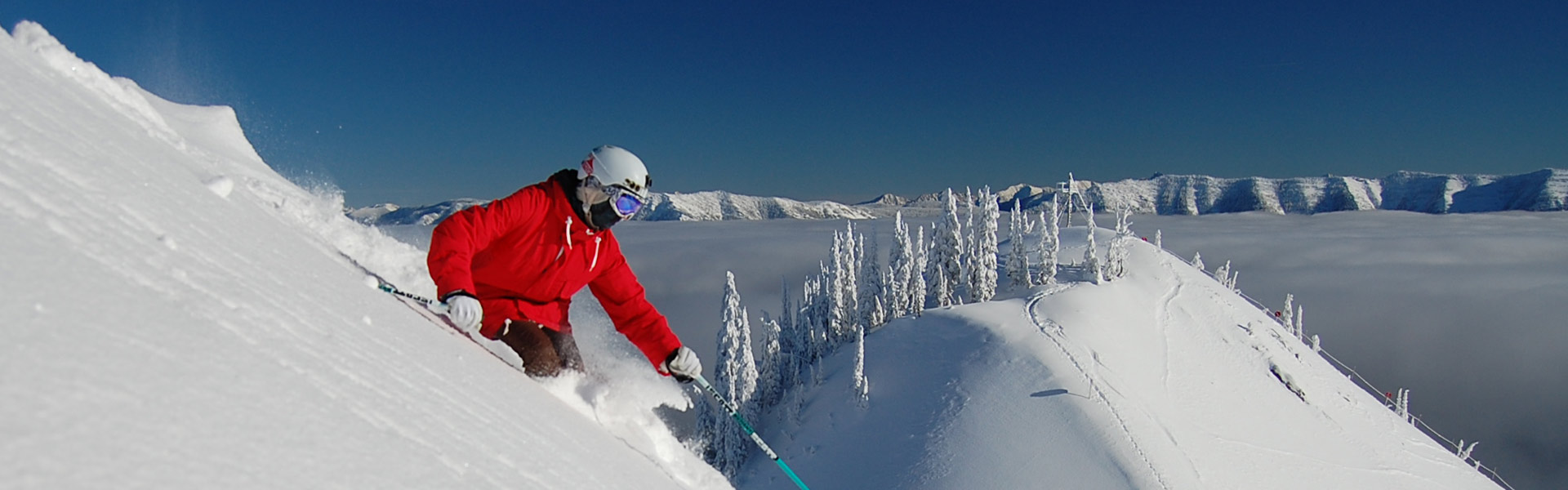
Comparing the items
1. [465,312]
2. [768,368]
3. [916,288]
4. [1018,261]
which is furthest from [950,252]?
[465,312]

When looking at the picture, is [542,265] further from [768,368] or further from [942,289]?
[942,289]

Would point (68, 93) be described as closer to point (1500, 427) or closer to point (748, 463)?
point (748, 463)

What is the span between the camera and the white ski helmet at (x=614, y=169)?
421cm

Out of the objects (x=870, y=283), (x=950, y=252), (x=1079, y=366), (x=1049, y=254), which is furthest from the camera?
(x=870, y=283)

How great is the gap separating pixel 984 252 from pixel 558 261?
155ft

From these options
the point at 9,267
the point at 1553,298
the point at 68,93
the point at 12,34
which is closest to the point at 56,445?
the point at 9,267

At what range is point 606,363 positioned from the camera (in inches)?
198

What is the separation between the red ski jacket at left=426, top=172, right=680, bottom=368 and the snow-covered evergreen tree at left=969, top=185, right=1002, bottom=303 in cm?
4508

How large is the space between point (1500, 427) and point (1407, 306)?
78.6 metres

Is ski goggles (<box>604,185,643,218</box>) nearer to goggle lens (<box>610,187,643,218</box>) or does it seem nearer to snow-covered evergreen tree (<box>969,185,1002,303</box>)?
goggle lens (<box>610,187,643,218</box>)

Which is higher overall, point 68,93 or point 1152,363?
point 68,93

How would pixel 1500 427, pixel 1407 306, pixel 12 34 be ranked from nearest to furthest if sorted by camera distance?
pixel 12 34
pixel 1500 427
pixel 1407 306

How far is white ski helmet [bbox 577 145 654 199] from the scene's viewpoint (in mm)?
4215

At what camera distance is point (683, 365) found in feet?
14.9
